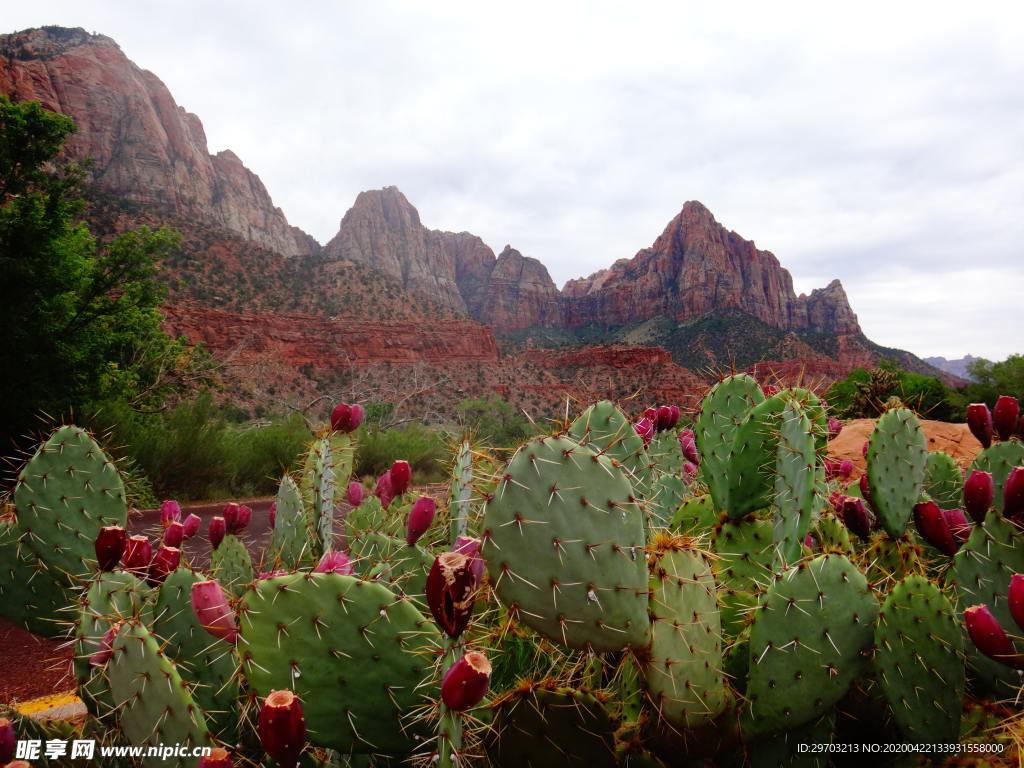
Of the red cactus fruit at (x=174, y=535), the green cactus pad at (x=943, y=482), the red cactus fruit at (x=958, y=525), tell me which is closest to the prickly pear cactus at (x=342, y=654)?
the red cactus fruit at (x=174, y=535)

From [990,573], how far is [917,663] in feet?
2.18

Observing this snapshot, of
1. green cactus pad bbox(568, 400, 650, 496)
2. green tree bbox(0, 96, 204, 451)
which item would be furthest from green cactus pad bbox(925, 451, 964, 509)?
green tree bbox(0, 96, 204, 451)

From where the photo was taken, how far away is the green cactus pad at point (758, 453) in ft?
7.49

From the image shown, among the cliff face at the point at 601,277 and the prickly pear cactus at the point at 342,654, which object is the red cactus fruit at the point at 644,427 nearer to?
the prickly pear cactus at the point at 342,654

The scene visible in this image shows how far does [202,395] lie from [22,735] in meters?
12.5

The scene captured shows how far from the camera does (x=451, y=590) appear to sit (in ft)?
3.27

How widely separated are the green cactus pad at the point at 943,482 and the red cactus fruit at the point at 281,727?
149 inches

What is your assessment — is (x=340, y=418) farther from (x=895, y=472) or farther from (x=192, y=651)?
(x=895, y=472)

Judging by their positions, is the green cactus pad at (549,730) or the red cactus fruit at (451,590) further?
the green cactus pad at (549,730)

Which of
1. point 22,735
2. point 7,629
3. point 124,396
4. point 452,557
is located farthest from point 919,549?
point 124,396

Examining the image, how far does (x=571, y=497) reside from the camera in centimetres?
132

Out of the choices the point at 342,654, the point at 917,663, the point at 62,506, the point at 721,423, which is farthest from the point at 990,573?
the point at 62,506

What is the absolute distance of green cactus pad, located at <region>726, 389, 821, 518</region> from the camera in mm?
2283

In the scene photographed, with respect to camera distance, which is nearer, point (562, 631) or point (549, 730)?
point (562, 631)
